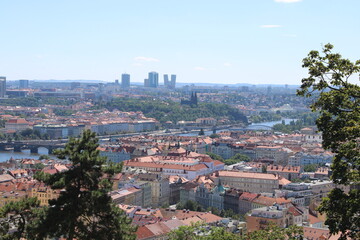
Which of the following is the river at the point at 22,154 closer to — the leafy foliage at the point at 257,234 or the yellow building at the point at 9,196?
the yellow building at the point at 9,196

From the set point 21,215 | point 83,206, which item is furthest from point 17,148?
point 83,206

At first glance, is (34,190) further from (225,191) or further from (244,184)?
(244,184)

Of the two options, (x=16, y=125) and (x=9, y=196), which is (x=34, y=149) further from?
(x=9, y=196)

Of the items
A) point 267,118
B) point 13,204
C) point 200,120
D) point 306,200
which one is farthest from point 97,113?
point 13,204

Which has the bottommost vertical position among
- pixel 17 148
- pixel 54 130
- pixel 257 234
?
pixel 17 148

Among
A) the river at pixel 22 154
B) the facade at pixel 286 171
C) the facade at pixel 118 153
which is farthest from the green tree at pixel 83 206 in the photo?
the river at pixel 22 154
